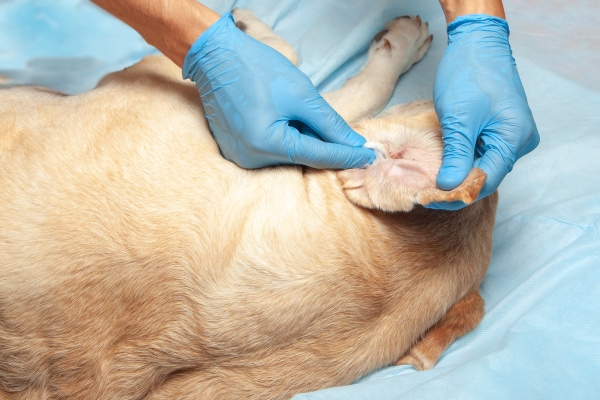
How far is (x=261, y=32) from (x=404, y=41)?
3.09 feet

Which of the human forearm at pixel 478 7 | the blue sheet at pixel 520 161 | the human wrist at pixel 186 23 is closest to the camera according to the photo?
the blue sheet at pixel 520 161

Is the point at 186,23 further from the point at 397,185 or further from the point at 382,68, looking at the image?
the point at 382,68

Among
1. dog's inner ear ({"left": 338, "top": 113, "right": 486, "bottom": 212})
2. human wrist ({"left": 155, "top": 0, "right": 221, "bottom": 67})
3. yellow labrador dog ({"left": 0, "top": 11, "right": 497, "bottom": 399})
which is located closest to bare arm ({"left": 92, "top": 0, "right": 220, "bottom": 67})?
human wrist ({"left": 155, "top": 0, "right": 221, "bottom": 67})

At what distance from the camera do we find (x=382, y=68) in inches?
145

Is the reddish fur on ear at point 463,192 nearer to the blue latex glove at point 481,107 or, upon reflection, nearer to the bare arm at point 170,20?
the blue latex glove at point 481,107

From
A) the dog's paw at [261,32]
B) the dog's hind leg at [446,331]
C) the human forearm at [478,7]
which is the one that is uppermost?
the human forearm at [478,7]

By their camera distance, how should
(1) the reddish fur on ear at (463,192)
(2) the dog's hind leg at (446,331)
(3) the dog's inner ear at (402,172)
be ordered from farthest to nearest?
(2) the dog's hind leg at (446,331) < (3) the dog's inner ear at (402,172) < (1) the reddish fur on ear at (463,192)

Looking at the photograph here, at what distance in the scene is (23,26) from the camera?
390 cm

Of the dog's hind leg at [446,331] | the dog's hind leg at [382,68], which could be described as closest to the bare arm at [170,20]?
the dog's hind leg at [382,68]

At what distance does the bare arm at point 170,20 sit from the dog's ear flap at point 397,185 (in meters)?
0.97

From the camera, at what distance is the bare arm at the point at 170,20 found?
2.69 metres

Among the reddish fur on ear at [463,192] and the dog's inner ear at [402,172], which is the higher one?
the reddish fur on ear at [463,192]

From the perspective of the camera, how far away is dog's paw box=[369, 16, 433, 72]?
12.2 ft

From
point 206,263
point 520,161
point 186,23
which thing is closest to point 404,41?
point 520,161
